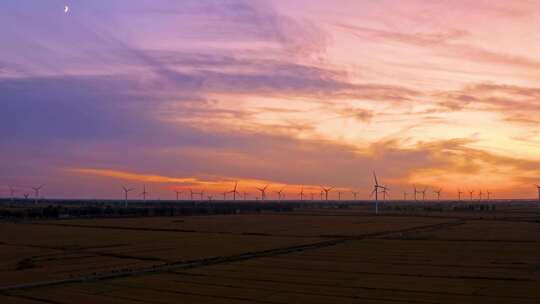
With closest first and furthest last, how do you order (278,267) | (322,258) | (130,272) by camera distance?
1. (130,272)
2. (278,267)
3. (322,258)

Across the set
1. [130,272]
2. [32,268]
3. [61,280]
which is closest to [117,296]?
[61,280]

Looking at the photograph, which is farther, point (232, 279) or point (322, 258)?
point (322, 258)

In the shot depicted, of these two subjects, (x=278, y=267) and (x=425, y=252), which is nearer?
(x=278, y=267)

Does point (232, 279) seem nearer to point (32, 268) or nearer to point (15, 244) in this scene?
point (32, 268)

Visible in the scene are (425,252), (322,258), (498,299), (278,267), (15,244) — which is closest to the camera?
(498,299)

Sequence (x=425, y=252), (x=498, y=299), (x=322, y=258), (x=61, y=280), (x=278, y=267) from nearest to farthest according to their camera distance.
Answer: (x=498, y=299) → (x=61, y=280) → (x=278, y=267) → (x=322, y=258) → (x=425, y=252)

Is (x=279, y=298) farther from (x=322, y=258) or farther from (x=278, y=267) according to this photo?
(x=322, y=258)

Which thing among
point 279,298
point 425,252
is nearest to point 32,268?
point 279,298

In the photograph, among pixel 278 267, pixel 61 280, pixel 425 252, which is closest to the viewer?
pixel 61 280
